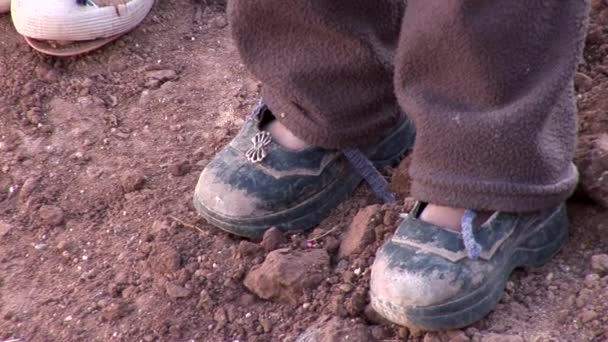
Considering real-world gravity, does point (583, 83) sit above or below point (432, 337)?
below

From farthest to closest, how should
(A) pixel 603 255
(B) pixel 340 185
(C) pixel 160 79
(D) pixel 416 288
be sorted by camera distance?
(C) pixel 160 79 → (B) pixel 340 185 → (A) pixel 603 255 → (D) pixel 416 288

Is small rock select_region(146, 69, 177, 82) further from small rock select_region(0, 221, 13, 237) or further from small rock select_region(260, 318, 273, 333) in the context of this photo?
small rock select_region(260, 318, 273, 333)

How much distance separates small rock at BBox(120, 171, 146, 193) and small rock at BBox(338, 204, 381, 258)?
53cm

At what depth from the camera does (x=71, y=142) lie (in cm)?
235

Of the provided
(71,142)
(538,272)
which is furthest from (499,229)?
(71,142)

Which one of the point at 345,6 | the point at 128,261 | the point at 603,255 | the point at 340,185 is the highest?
the point at 345,6

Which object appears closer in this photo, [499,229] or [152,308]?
[499,229]

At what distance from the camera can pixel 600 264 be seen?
1.63 m

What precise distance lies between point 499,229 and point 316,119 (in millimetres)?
429

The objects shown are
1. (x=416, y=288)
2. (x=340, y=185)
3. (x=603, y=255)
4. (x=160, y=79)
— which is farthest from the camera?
(x=160, y=79)

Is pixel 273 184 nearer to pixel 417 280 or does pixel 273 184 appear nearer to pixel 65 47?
pixel 417 280

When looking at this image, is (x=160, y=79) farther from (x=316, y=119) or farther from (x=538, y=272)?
(x=538, y=272)

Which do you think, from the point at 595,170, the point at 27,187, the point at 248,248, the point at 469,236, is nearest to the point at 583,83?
the point at 595,170

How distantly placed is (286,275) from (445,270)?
327 mm
